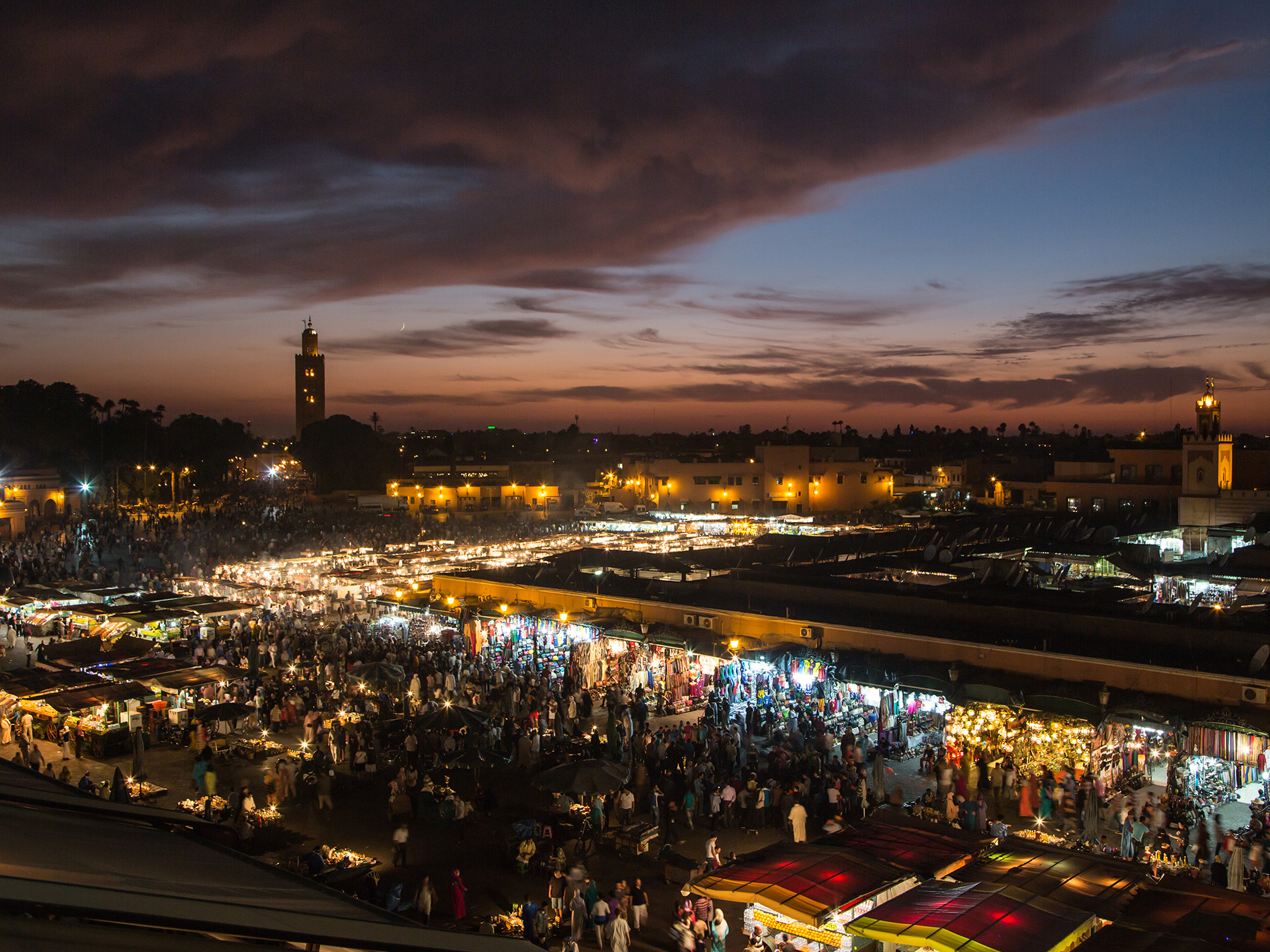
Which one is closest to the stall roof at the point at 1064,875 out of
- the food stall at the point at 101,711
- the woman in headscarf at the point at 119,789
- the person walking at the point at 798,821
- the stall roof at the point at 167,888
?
the person walking at the point at 798,821

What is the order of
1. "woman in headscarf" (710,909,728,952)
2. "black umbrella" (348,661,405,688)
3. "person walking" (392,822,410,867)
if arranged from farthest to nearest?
"black umbrella" (348,661,405,688)
"person walking" (392,822,410,867)
"woman in headscarf" (710,909,728,952)

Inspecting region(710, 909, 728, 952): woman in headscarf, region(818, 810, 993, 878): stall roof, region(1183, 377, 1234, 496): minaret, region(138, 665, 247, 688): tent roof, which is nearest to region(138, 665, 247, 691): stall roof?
region(138, 665, 247, 688): tent roof

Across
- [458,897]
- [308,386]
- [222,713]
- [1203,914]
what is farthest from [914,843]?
[308,386]

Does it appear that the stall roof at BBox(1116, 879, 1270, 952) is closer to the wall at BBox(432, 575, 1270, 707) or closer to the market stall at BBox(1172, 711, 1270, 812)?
the market stall at BBox(1172, 711, 1270, 812)

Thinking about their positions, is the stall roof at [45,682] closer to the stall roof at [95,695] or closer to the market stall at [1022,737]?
the stall roof at [95,695]

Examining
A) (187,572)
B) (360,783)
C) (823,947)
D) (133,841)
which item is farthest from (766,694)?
(187,572)

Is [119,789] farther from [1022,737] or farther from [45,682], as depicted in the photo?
[1022,737]
